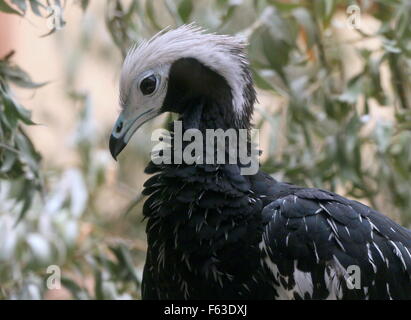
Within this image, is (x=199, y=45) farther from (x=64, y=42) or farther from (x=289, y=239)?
(x=64, y=42)

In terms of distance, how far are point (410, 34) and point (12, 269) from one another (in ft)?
8.81

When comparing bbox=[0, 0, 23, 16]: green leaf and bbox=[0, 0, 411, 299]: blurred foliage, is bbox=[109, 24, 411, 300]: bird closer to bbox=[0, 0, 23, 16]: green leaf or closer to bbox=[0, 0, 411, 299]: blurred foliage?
bbox=[0, 0, 23, 16]: green leaf

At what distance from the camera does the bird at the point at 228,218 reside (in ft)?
9.87

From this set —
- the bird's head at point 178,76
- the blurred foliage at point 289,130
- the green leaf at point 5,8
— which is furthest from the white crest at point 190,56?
the blurred foliage at point 289,130

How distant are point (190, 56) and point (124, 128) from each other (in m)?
0.39

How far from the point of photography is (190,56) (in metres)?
3.22

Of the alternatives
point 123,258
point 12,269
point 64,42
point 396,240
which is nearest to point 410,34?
point 396,240

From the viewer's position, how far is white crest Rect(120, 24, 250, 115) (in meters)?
3.22

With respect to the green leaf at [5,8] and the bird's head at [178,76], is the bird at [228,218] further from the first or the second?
the green leaf at [5,8]

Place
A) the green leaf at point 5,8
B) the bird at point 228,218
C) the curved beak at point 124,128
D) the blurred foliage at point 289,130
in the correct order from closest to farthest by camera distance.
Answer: the bird at point 228,218, the curved beak at point 124,128, the green leaf at point 5,8, the blurred foliage at point 289,130

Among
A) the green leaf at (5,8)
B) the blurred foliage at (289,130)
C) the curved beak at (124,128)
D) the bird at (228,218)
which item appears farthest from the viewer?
the blurred foliage at (289,130)

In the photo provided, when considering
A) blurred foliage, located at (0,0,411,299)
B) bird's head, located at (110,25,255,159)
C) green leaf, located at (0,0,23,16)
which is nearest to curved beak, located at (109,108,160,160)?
bird's head, located at (110,25,255,159)

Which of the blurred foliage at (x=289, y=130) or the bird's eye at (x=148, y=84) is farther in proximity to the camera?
the blurred foliage at (x=289, y=130)

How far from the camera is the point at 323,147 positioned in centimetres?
474
